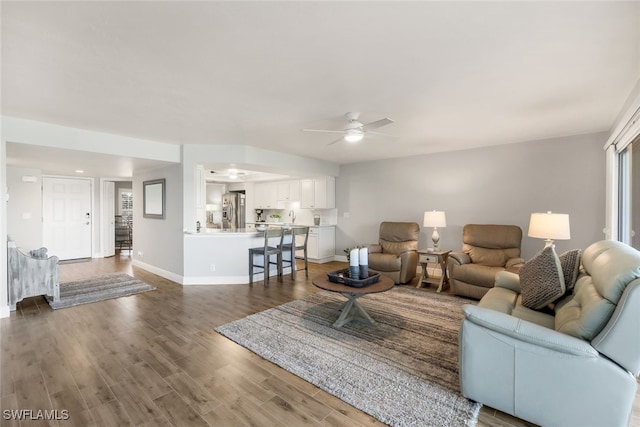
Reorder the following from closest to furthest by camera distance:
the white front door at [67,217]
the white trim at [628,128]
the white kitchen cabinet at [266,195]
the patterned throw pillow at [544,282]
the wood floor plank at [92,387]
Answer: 1. the wood floor plank at [92,387]
2. the patterned throw pillow at [544,282]
3. the white trim at [628,128]
4. the white front door at [67,217]
5. the white kitchen cabinet at [266,195]

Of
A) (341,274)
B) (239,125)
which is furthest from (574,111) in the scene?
(239,125)

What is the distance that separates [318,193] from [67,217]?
609 centimetres

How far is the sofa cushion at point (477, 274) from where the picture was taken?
12.6 feet

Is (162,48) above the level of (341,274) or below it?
above

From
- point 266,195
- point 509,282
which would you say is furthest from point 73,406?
point 266,195

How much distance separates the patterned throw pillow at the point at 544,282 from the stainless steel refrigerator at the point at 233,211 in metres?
7.56

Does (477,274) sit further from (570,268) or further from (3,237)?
(3,237)

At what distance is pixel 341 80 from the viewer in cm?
241

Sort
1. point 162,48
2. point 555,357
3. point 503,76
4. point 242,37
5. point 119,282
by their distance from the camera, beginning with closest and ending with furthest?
point 555,357
point 242,37
point 162,48
point 503,76
point 119,282

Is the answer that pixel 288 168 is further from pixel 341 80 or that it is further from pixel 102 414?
pixel 102 414

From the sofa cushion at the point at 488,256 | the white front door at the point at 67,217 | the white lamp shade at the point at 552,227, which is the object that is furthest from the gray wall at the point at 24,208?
the white lamp shade at the point at 552,227

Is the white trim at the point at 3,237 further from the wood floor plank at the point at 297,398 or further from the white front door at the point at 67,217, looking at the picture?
the white front door at the point at 67,217

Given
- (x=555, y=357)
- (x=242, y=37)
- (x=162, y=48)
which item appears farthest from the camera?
(x=162, y=48)

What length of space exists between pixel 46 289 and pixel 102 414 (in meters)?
3.04
